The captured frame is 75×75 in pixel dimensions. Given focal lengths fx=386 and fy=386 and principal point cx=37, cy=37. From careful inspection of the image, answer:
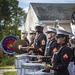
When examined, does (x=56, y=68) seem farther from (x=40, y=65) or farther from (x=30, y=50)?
(x=30, y=50)

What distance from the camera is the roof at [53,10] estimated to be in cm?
3285

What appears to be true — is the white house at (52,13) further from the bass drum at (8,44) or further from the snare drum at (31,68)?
the snare drum at (31,68)

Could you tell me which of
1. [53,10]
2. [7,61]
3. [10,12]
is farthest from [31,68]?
[10,12]

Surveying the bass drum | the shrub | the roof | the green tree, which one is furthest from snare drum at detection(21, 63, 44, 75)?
the green tree

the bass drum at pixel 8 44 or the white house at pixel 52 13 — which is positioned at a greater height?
the white house at pixel 52 13

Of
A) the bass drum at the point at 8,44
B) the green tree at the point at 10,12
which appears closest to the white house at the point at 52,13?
the green tree at the point at 10,12

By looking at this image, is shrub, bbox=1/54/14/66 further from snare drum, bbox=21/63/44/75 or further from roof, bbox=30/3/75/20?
snare drum, bbox=21/63/44/75

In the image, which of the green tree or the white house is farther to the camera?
the green tree

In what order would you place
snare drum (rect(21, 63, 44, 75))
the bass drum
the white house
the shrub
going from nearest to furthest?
1. snare drum (rect(21, 63, 44, 75))
2. the bass drum
3. the shrub
4. the white house

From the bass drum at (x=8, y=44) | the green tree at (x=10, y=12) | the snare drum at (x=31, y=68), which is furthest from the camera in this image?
the green tree at (x=10, y=12)

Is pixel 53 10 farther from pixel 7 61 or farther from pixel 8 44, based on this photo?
pixel 8 44

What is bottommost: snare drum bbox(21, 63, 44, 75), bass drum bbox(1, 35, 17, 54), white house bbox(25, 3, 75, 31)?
snare drum bbox(21, 63, 44, 75)

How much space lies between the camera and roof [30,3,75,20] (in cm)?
3285

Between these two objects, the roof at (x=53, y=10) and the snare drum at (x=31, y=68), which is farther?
the roof at (x=53, y=10)
